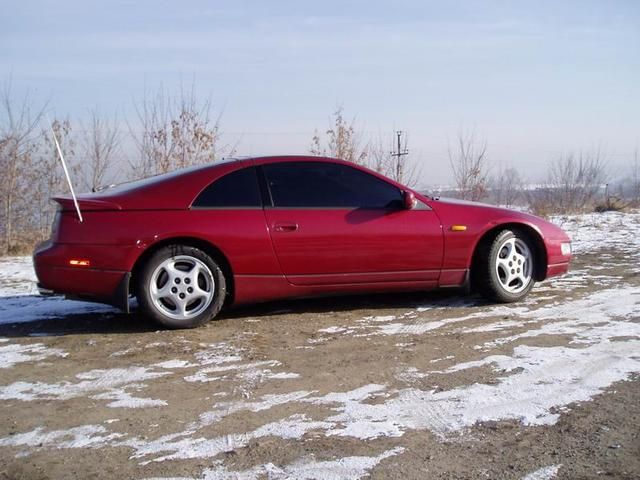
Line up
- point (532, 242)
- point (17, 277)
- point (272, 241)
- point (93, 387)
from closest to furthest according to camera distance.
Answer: point (93, 387) < point (272, 241) < point (532, 242) < point (17, 277)

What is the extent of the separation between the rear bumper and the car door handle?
1136 mm

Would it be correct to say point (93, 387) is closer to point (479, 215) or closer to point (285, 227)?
point (285, 227)

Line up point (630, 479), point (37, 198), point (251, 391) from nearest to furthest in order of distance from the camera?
point (630, 479), point (251, 391), point (37, 198)

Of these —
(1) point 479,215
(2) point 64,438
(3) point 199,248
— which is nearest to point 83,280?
(3) point 199,248

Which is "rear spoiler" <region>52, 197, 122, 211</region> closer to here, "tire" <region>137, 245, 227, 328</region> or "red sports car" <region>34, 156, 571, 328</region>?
"red sports car" <region>34, 156, 571, 328</region>

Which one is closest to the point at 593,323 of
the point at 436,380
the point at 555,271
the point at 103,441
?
the point at 555,271

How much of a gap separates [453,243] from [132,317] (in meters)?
2.74

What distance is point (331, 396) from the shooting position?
10.1 feet

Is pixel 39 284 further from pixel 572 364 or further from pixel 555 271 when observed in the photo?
pixel 555 271

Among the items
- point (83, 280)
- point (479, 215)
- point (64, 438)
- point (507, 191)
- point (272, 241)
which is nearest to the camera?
point (64, 438)

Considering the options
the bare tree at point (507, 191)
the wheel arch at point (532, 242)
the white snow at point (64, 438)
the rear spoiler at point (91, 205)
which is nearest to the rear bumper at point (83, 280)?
the rear spoiler at point (91, 205)

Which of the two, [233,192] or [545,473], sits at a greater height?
[233,192]

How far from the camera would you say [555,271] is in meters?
5.21

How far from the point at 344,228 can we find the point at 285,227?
1.54ft
